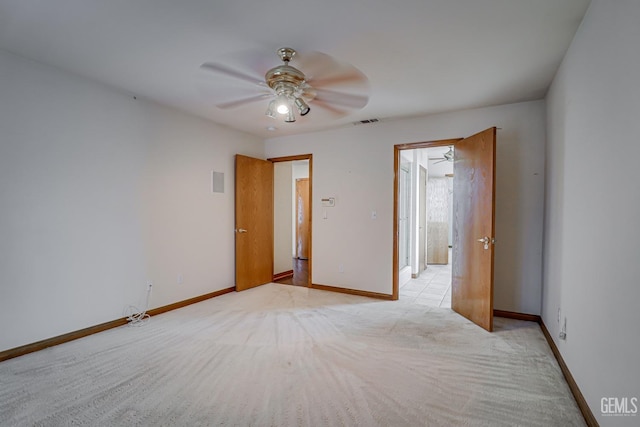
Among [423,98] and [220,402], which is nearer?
[220,402]

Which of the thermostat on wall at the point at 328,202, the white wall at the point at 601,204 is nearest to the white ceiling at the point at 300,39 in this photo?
the white wall at the point at 601,204

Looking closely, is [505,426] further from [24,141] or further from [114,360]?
[24,141]

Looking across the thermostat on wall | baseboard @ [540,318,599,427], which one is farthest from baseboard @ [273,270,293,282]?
baseboard @ [540,318,599,427]

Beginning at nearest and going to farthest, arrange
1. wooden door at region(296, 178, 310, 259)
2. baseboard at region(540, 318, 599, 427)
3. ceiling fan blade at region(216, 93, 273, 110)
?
baseboard at region(540, 318, 599, 427), ceiling fan blade at region(216, 93, 273, 110), wooden door at region(296, 178, 310, 259)

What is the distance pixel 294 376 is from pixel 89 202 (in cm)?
252

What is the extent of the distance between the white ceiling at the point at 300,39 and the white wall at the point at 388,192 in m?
0.58

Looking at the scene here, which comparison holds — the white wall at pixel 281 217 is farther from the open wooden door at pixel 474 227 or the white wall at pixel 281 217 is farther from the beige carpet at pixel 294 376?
the open wooden door at pixel 474 227

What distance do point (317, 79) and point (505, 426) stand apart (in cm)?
289

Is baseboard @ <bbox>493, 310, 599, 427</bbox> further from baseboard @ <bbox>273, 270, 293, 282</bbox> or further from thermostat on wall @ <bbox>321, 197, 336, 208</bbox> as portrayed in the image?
baseboard @ <bbox>273, 270, 293, 282</bbox>

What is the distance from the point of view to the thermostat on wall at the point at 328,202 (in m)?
4.57

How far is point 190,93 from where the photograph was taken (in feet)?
10.4

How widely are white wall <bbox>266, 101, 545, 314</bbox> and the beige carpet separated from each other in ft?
2.42

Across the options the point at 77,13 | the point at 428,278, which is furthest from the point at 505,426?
the point at 428,278

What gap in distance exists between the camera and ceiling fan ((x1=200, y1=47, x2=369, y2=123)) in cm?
243
